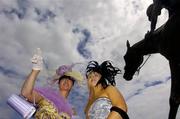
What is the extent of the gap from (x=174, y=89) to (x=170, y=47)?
95 cm

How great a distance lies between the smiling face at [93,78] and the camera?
122 inches

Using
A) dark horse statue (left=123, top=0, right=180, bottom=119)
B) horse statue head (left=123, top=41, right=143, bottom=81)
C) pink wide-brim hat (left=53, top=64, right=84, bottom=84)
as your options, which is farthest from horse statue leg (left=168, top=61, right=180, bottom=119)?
pink wide-brim hat (left=53, top=64, right=84, bottom=84)

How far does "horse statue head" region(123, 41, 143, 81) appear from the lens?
26.0 ft

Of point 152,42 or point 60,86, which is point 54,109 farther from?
point 152,42

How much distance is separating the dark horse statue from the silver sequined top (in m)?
3.46

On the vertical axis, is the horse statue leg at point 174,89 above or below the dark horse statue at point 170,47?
below

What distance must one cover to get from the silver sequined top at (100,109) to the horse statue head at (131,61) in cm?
505

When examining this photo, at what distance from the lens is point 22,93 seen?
3.37m

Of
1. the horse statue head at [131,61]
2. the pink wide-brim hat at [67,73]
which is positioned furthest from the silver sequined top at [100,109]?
the horse statue head at [131,61]

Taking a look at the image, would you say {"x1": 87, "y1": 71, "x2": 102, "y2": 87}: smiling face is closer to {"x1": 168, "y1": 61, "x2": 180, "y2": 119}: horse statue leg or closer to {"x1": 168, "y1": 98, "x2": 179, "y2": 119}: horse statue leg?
{"x1": 168, "y1": 61, "x2": 180, "y2": 119}: horse statue leg

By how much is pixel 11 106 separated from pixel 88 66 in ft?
2.79

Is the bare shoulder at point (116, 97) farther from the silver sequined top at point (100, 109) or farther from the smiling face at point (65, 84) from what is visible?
the smiling face at point (65, 84)

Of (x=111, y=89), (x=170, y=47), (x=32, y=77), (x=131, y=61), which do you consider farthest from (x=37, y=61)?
(x=131, y=61)

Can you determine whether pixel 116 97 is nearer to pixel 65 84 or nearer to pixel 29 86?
pixel 29 86
